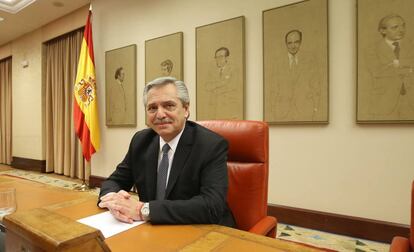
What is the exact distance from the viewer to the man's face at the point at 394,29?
2.13 m

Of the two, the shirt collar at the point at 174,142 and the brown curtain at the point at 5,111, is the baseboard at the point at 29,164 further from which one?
the shirt collar at the point at 174,142

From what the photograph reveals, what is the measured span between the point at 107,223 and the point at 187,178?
1.27ft

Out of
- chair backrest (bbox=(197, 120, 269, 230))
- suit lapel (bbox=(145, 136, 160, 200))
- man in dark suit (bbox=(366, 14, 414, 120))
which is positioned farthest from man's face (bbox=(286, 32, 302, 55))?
suit lapel (bbox=(145, 136, 160, 200))

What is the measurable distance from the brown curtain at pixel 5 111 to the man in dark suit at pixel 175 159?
274 inches

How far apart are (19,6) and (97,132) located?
271 cm

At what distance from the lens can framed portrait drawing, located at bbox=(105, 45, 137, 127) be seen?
402cm

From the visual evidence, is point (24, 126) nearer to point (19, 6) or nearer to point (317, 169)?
point (19, 6)

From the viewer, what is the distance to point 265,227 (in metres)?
1.22

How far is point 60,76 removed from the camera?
209 inches

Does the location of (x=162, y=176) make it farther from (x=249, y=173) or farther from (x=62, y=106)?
(x=62, y=106)

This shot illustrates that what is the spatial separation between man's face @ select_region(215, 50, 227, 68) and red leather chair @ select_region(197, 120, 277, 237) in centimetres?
179

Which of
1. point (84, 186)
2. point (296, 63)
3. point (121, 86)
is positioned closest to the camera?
point (296, 63)

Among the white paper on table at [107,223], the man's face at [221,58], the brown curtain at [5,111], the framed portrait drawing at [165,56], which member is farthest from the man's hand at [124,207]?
the brown curtain at [5,111]

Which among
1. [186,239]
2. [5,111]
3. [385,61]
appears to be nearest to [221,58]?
[385,61]
